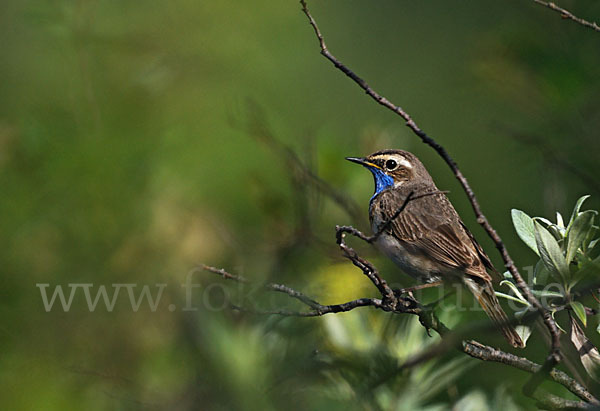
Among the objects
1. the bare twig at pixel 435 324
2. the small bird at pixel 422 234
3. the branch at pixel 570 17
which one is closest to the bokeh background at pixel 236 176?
the bare twig at pixel 435 324

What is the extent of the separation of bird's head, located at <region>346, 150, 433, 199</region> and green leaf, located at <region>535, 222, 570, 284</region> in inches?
80.1

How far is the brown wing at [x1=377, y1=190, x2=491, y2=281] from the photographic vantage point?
301cm

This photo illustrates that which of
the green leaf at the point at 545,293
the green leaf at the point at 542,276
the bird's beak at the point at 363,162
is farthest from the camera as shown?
the bird's beak at the point at 363,162

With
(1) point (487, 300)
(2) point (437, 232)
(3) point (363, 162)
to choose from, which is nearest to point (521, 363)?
(1) point (487, 300)

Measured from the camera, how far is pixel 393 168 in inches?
150

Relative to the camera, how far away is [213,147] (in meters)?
5.22

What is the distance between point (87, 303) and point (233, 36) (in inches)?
124

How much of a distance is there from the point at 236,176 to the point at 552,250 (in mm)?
3618

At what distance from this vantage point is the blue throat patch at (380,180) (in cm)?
381

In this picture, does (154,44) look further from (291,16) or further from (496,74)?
(496,74)

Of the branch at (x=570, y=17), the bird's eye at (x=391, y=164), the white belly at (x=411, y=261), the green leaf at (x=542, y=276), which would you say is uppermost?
the branch at (x=570, y=17)

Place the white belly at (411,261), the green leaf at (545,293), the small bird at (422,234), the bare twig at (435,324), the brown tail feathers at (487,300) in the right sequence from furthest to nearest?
1. the white belly at (411,261)
2. the small bird at (422,234)
3. the brown tail feathers at (487,300)
4. the green leaf at (545,293)
5. the bare twig at (435,324)

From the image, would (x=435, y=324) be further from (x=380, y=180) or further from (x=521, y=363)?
(x=380, y=180)

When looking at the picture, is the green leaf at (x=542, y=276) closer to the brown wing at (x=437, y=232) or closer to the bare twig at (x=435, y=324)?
the bare twig at (x=435, y=324)
